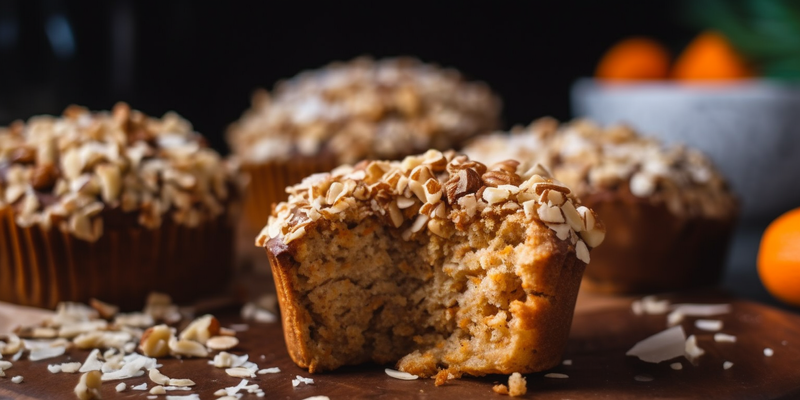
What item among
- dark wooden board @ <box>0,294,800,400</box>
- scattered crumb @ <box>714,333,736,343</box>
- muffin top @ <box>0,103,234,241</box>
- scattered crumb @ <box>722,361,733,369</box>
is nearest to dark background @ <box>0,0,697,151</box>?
muffin top @ <box>0,103,234,241</box>

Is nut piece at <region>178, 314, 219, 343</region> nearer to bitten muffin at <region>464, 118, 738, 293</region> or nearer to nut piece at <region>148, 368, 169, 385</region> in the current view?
nut piece at <region>148, 368, 169, 385</region>

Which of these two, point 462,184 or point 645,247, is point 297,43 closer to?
point 645,247

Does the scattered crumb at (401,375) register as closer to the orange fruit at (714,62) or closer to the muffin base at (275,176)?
the muffin base at (275,176)

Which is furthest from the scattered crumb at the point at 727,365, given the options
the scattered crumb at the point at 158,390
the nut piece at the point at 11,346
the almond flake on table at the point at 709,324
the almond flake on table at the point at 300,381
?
the nut piece at the point at 11,346

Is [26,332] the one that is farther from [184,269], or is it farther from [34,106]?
[34,106]

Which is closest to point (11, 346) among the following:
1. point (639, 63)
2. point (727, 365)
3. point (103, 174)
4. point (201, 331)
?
point (201, 331)

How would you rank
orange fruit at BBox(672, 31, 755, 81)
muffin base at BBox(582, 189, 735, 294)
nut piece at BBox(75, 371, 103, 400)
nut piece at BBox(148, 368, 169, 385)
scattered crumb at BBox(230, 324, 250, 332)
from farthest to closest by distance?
orange fruit at BBox(672, 31, 755, 81) < muffin base at BBox(582, 189, 735, 294) < scattered crumb at BBox(230, 324, 250, 332) < nut piece at BBox(148, 368, 169, 385) < nut piece at BBox(75, 371, 103, 400)
